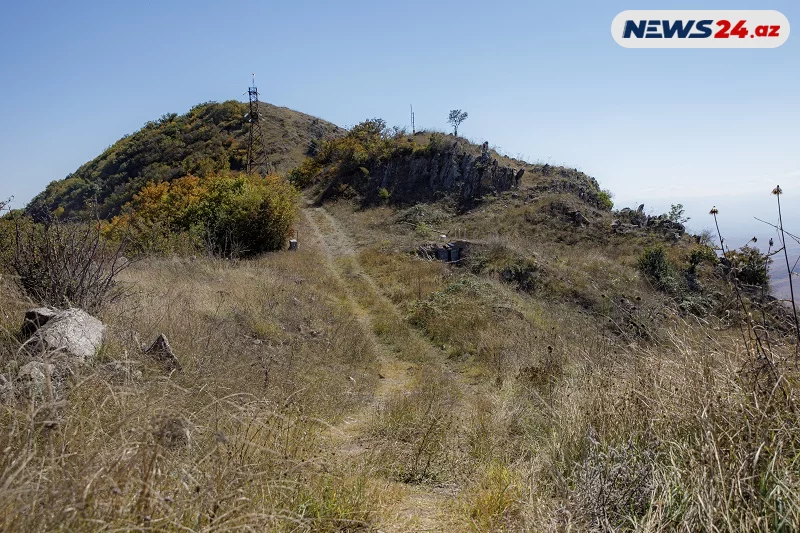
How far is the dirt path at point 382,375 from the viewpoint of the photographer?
3.24 meters

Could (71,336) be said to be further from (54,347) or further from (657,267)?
(657,267)

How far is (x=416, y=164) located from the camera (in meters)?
31.6

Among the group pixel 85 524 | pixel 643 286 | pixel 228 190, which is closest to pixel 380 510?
pixel 85 524

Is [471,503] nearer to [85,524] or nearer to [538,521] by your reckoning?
[538,521]

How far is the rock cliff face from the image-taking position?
93.9 feet

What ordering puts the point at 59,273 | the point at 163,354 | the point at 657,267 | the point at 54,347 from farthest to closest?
the point at 657,267 → the point at 59,273 → the point at 163,354 → the point at 54,347

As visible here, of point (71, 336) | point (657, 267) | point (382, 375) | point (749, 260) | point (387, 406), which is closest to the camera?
point (749, 260)

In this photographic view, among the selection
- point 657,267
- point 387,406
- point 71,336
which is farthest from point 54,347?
point 657,267

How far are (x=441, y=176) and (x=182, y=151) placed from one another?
3099cm

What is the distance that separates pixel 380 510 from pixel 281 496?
2.30ft

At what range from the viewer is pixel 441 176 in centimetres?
3023

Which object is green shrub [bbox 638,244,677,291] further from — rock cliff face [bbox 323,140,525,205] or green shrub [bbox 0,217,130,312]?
green shrub [bbox 0,217,130,312]

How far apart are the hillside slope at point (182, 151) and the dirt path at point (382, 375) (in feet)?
78.0

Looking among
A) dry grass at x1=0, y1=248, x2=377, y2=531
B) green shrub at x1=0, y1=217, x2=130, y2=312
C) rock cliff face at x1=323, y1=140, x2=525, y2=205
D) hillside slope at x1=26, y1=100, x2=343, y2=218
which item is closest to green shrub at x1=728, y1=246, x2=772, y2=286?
dry grass at x1=0, y1=248, x2=377, y2=531
